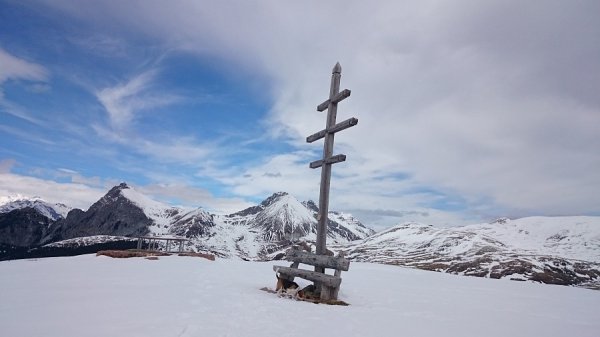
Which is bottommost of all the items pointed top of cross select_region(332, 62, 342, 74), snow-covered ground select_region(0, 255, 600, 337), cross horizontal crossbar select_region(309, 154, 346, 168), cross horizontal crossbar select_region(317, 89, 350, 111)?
snow-covered ground select_region(0, 255, 600, 337)

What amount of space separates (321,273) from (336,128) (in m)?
6.60

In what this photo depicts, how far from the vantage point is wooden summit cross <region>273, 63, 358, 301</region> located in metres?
14.0

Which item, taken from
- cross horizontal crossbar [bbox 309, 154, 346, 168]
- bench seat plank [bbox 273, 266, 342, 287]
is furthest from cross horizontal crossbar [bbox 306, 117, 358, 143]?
bench seat plank [bbox 273, 266, 342, 287]

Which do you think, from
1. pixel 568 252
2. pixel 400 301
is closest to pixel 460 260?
pixel 568 252

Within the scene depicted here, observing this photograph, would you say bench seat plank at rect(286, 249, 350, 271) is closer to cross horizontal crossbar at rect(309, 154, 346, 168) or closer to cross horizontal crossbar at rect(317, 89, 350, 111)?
cross horizontal crossbar at rect(309, 154, 346, 168)

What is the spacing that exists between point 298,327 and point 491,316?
8.23 m

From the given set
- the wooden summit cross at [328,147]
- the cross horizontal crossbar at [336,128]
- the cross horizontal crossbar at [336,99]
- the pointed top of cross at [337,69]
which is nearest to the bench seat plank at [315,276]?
the wooden summit cross at [328,147]

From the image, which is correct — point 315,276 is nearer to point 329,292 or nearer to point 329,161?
point 329,292

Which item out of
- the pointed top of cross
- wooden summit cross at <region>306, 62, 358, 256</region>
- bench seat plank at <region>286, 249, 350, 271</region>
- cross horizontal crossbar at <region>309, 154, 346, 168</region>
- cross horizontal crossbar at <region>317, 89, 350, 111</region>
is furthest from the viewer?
the pointed top of cross

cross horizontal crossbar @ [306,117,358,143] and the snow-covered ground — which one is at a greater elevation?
cross horizontal crossbar @ [306,117,358,143]

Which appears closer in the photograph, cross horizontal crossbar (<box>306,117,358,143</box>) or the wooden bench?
the wooden bench

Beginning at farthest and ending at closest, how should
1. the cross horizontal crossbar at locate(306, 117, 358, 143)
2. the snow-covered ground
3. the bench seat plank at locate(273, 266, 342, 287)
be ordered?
the cross horizontal crossbar at locate(306, 117, 358, 143) < the bench seat plank at locate(273, 266, 342, 287) < the snow-covered ground

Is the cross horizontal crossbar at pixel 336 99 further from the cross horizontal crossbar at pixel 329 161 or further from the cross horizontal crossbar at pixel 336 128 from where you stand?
the cross horizontal crossbar at pixel 329 161

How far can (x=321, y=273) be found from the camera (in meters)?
14.5
